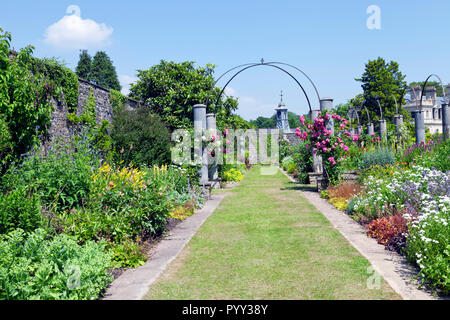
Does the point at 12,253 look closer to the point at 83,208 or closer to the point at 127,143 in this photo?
the point at 83,208

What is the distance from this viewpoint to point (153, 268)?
4898mm

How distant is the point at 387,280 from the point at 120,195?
3902 mm

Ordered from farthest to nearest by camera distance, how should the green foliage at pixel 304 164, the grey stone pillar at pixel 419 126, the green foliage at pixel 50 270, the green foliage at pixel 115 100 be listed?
the grey stone pillar at pixel 419 126 → the green foliage at pixel 304 164 → the green foliage at pixel 115 100 → the green foliage at pixel 50 270

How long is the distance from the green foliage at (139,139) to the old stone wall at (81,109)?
1.77 ft

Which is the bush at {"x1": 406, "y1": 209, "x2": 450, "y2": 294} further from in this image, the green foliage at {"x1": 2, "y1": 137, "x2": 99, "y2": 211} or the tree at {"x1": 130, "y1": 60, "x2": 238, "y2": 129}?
the tree at {"x1": 130, "y1": 60, "x2": 238, "y2": 129}

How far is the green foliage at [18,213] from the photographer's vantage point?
458 cm

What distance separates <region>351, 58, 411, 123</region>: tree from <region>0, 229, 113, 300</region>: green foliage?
122ft

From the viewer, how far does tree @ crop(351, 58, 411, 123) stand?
38.2m

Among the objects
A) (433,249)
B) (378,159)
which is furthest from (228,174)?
Answer: (433,249)

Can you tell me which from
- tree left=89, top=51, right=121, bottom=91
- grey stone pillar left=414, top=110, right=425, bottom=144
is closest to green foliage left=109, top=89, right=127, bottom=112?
grey stone pillar left=414, top=110, right=425, bottom=144

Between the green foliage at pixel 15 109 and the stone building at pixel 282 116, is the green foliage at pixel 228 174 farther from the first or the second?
the stone building at pixel 282 116

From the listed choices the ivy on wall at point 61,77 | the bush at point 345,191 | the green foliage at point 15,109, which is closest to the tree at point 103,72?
the ivy on wall at point 61,77

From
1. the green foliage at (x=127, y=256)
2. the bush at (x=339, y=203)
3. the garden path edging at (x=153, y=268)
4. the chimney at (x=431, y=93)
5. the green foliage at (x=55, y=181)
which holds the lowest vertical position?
the garden path edging at (x=153, y=268)
